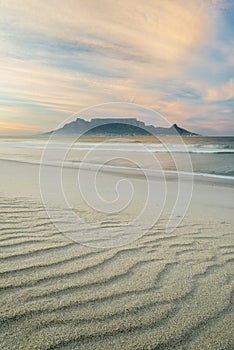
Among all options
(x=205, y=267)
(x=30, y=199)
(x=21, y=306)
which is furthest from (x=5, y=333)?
(x=30, y=199)

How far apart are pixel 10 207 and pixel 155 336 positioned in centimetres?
345

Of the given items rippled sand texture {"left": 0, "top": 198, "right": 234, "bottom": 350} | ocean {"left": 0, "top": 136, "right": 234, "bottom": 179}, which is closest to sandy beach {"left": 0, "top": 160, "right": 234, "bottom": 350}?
rippled sand texture {"left": 0, "top": 198, "right": 234, "bottom": 350}

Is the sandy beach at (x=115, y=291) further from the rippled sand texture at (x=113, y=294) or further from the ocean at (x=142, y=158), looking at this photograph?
the ocean at (x=142, y=158)

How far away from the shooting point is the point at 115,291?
2.39 m

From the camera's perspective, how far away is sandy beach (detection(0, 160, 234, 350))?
1.88 m

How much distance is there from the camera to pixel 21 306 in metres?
2.08

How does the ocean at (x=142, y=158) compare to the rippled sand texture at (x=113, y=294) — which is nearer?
the rippled sand texture at (x=113, y=294)

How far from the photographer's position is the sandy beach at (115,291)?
6.17 feet

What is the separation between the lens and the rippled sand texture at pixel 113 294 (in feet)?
6.16

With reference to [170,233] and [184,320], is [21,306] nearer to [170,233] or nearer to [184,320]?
[184,320]

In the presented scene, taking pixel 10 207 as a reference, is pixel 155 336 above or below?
below

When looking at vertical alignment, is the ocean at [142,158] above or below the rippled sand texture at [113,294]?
above

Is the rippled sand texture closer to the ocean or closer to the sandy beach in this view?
the sandy beach

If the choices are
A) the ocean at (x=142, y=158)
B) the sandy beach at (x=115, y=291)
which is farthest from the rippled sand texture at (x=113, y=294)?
the ocean at (x=142, y=158)
